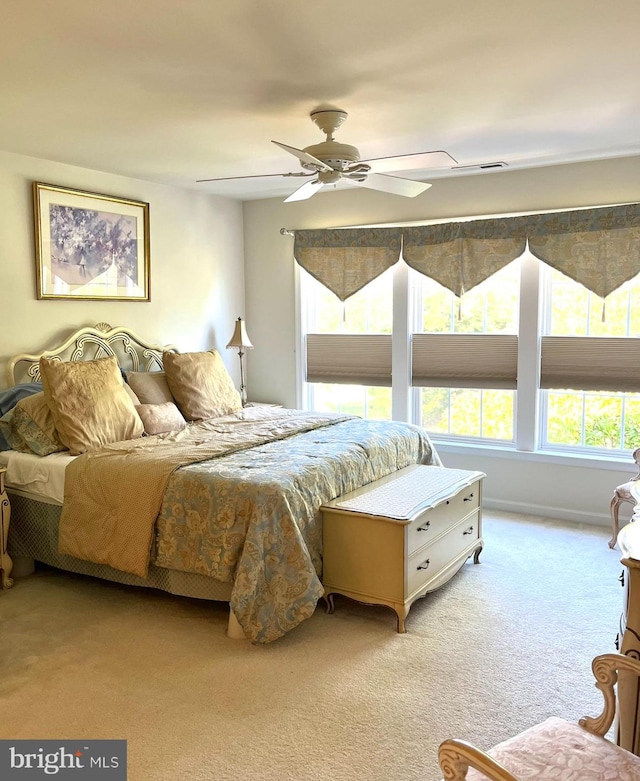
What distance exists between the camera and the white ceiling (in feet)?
7.04

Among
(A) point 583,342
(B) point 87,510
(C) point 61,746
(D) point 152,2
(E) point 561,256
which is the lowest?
(C) point 61,746

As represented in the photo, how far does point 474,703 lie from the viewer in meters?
2.41

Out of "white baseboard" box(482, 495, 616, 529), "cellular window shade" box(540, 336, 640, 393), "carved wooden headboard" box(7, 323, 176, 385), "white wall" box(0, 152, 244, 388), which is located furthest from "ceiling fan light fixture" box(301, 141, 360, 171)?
"white baseboard" box(482, 495, 616, 529)

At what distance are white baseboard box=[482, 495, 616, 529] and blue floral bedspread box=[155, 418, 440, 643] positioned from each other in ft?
6.32

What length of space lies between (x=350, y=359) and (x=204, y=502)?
2680mm

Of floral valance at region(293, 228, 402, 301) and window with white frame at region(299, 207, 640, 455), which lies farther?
floral valance at region(293, 228, 402, 301)

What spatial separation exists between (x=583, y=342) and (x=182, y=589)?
10.3 feet

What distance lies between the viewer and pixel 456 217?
488 centimetres

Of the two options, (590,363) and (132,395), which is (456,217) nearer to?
(590,363)

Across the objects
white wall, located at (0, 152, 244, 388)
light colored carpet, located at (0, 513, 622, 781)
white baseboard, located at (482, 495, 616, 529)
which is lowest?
light colored carpet, located at (0, 513, 622, 781)

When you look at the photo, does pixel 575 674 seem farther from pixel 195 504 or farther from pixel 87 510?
pixel 87 510

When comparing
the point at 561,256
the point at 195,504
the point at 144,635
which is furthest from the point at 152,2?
the point at 561,256

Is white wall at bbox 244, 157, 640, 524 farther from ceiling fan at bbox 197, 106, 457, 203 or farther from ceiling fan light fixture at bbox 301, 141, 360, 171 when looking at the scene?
ceiling fan light fixture at bbox 301, 141, 360, 171

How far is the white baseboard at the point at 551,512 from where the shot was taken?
4.50 m
